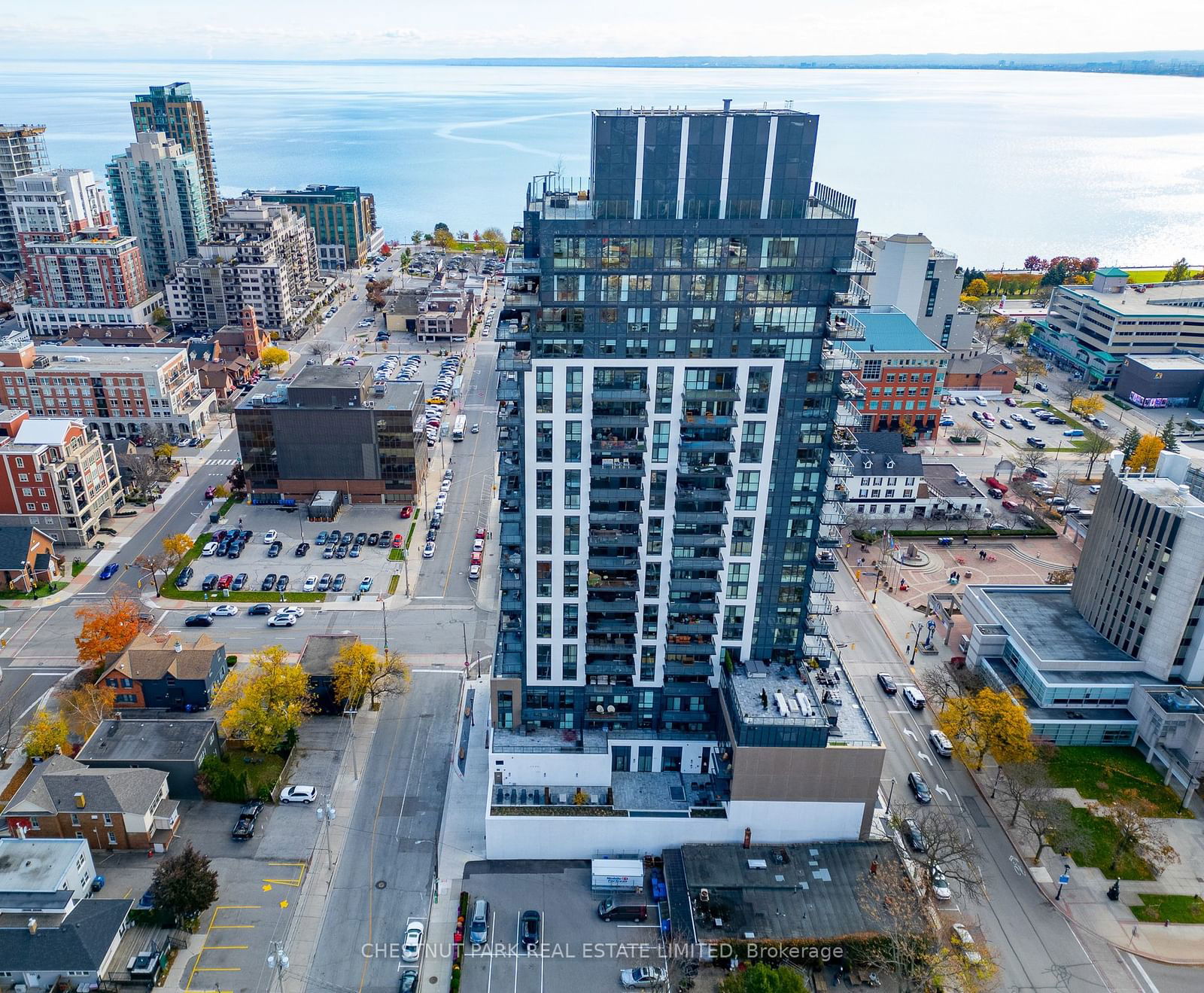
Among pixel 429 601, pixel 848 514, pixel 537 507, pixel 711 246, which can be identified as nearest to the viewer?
pixel 711 246

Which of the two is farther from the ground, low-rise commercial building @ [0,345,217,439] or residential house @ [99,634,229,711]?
low-rise commercial building @ [0,345,217,439]

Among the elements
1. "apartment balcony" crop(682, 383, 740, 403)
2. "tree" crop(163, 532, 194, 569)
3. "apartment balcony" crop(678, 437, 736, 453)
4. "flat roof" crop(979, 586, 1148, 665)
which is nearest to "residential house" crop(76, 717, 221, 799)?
"tree" crop(163, 532, 194, 569)

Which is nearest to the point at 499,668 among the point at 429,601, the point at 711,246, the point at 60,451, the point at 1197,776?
the point at 429,601

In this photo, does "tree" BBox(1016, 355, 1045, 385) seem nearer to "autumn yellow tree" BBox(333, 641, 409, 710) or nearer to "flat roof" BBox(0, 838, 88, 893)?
"autumn yellow tree" BBox(333, 641, 409, 710)

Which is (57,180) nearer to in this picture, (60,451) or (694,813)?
(60,451)

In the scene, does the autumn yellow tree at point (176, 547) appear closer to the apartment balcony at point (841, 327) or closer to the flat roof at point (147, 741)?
the flat roof at point (147, 741)

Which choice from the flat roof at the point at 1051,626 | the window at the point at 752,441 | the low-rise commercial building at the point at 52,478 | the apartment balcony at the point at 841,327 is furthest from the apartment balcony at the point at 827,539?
the low-rise commercial building at the point at 52,478
